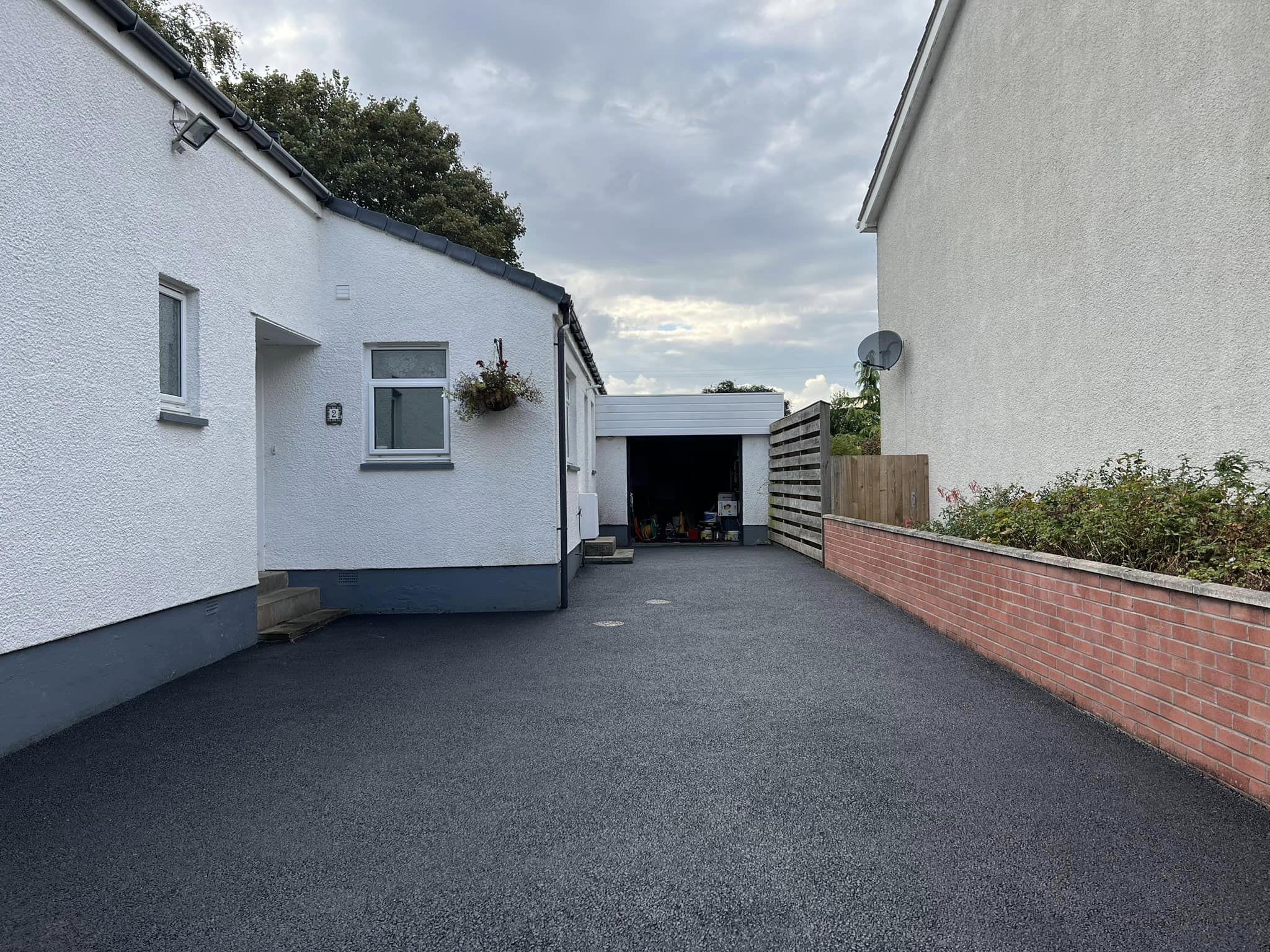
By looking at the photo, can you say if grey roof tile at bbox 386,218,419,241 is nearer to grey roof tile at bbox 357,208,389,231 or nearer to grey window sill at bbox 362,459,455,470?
grey roof tile at bbox 357,208,389,231

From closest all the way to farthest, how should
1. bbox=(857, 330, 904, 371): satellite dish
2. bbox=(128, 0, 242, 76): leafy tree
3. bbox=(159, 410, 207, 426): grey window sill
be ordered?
1. bbox=(159, 410, 207, 426): grey window sill
2. bbox=(857, 330, 904, 371): satellite dish
3. bbox=(128, 0, 242, 76): leafy tree

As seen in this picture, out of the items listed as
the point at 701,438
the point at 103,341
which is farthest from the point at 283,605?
the point at 701,438

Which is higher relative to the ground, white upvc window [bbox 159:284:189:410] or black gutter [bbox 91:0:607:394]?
black gutter [bbox 91:0:607:394]

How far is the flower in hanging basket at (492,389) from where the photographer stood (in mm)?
7758

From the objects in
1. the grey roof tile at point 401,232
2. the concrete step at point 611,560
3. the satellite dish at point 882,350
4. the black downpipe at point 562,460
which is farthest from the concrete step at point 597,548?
the grey roof tile at point 401,232

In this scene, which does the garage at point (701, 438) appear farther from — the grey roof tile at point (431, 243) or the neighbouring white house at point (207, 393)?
the grey roof tile at point (431, 243)

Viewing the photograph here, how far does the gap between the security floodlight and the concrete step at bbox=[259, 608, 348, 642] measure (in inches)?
149

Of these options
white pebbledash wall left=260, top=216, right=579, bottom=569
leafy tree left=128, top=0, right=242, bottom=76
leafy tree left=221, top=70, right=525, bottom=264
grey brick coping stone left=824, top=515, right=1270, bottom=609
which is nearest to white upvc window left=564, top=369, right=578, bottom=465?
white pebbledash wall left=260, top=216, right=579, bottom=569

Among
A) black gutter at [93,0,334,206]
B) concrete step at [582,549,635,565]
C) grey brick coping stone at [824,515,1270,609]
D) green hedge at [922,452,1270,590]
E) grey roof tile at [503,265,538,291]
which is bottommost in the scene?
concrete step at [582,549,635,565]

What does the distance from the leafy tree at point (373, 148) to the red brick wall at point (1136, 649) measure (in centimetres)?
1720

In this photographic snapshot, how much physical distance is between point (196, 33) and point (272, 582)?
15315mm

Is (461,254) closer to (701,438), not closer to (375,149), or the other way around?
(701,438)

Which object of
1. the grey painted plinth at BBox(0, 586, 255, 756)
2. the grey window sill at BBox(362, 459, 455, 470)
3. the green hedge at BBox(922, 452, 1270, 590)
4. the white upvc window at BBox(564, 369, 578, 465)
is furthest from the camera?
the white upvc window at BBox(564, 369, 578, 465)

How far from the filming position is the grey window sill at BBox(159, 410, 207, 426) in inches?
212
